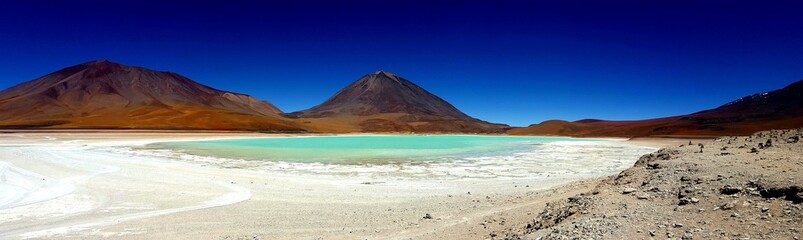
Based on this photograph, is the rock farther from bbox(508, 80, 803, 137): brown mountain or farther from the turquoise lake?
bbox(508, 80, 803, 137): brown mountain

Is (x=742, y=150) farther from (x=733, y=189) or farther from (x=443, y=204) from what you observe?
(x=443, y=204)

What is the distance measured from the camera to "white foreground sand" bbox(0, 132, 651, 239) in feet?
22.9

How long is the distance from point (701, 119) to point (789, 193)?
7769 cm

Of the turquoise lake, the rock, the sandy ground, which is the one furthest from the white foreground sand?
the turquoise lake

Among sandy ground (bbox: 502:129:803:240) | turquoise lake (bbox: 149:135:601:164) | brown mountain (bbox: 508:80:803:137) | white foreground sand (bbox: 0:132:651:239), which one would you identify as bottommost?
white foreground sand (bbox: 0:132:651:239)

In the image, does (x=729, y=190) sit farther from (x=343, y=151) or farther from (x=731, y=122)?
(x=731, y=122)

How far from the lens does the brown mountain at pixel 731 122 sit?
54.7m

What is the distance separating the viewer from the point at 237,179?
1321cm

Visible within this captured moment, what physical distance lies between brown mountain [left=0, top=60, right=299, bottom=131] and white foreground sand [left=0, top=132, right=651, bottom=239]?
244 ft

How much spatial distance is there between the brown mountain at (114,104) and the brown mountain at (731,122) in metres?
64.4

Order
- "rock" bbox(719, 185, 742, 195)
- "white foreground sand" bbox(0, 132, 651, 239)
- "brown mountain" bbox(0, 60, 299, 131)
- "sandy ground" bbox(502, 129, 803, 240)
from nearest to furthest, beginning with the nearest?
"sandy ground" bbox(502, 129, 803, 240) → "rock" bbox(719, 185, 742, 195) → "white foreground sand" bbox(0, 132, 651, 239) → "brown mountain" bbox(0, 60, 299, 131)

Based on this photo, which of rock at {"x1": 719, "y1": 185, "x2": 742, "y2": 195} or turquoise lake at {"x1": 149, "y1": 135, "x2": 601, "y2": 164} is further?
turquoise lake at {"x1": 149, "y1": 135, "x2": 601, "y2": 164}

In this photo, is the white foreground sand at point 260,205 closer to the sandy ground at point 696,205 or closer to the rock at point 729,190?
the sandy ground at point 696,205

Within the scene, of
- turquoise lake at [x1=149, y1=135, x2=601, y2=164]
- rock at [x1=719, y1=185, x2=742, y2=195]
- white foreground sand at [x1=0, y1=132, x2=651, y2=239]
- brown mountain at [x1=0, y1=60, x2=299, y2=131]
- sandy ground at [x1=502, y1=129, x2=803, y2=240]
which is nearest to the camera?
sandy ground at [x1=502, y1=129, x2=803, y2=240]
